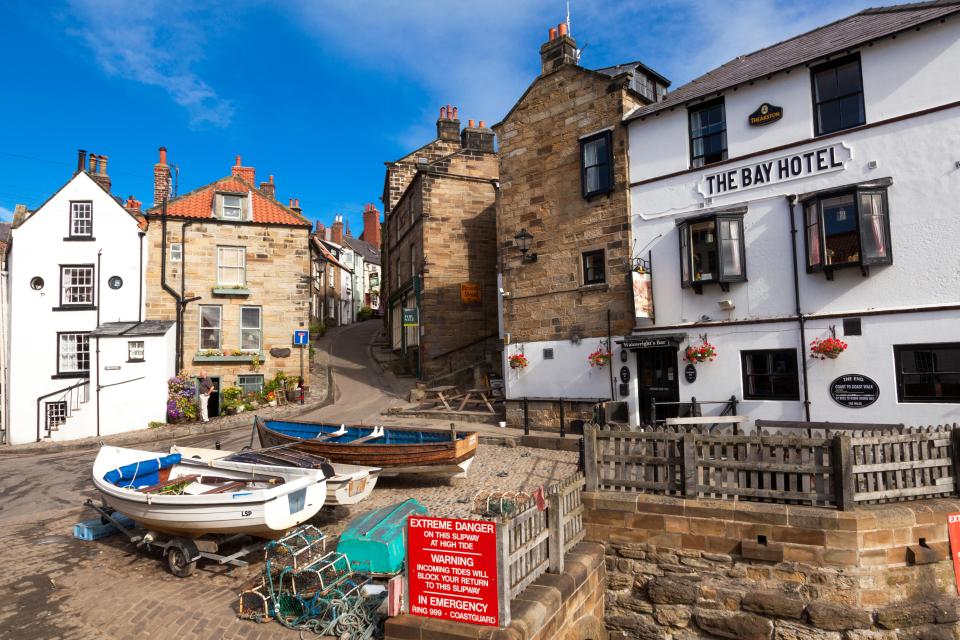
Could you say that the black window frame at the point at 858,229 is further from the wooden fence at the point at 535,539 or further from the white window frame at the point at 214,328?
the white window frame at the point at 214,328

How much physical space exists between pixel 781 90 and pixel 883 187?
11.3 feet

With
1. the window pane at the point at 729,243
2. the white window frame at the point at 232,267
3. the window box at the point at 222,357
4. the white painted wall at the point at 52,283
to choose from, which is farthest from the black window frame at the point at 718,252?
the white painted wall at the point at 52,283

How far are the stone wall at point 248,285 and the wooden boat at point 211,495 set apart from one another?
1355 centimetres

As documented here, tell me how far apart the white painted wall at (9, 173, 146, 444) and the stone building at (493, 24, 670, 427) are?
16.1 meters

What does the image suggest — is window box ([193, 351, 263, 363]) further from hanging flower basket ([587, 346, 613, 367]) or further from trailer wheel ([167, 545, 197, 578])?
trailer wheel ([167, 545, 197, 578])

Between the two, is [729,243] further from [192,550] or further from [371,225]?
[371,225]

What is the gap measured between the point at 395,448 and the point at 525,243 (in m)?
8.79

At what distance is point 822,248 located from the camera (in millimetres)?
12727

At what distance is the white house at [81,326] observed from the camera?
22391 mm

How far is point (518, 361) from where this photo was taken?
60.5ft

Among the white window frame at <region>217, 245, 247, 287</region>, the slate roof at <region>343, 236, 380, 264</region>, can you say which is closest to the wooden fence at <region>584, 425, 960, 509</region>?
the white window frame at <region>217, 245, 247, 287</region>

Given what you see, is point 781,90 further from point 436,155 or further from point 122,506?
point 436,155

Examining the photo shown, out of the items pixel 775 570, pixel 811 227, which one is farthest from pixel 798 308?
pixel 775 570

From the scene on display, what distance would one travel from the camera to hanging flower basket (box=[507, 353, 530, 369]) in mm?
18406
